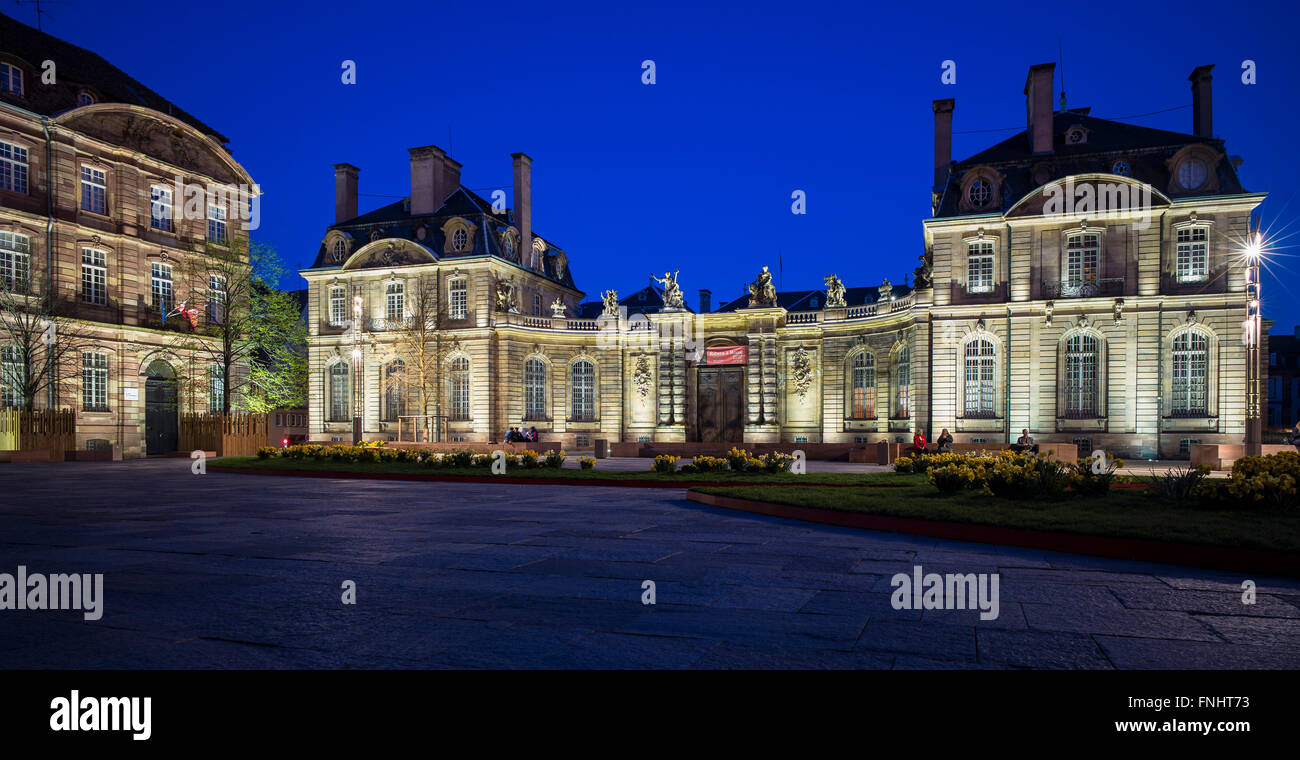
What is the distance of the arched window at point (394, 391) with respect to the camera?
45156 millimetres

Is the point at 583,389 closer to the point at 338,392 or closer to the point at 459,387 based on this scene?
the point at 459,387

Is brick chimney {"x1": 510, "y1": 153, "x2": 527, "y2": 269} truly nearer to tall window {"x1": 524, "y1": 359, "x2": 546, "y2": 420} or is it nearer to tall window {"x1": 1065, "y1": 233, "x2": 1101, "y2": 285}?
tall window {"x1": 524, "y1": 359, "x2": 546, "y2": 420}

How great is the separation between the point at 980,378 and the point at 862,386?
6734 millimetres

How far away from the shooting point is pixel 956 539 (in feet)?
34.2

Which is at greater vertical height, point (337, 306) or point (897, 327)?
point (337, 306)

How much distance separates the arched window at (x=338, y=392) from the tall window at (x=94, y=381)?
12.4 m

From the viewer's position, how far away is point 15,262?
108ft

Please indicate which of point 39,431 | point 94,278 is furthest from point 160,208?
point 39,431

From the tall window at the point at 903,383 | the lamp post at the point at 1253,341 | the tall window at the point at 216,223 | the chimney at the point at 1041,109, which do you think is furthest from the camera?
the tall window at the point at 216,223

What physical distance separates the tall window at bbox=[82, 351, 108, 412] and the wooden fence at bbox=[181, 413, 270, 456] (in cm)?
Result: 345

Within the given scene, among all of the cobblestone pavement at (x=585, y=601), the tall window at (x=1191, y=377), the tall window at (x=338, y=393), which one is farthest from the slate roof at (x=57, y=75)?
the tall window at (x=1191, y=377)

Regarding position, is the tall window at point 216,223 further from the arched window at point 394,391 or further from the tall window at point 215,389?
the arched window at point 394,391
